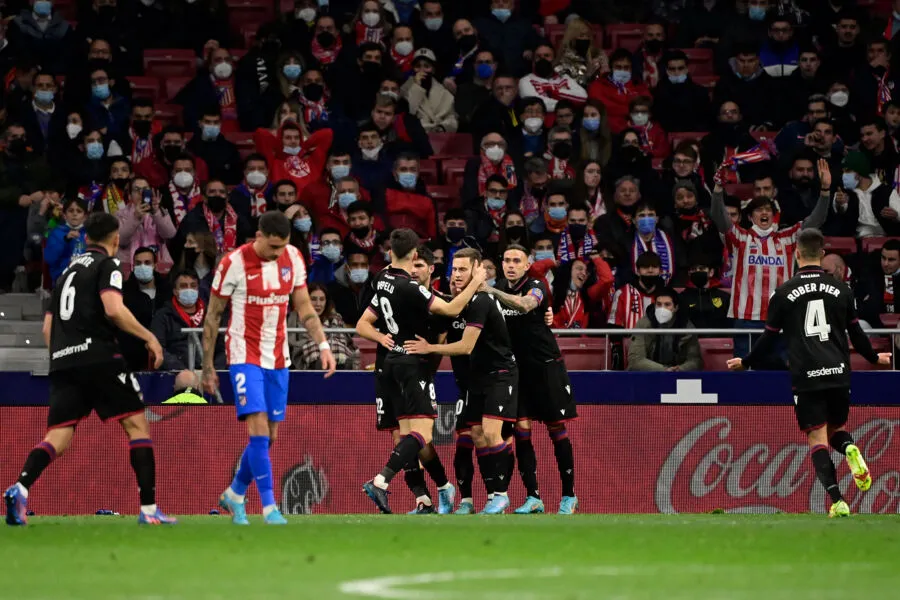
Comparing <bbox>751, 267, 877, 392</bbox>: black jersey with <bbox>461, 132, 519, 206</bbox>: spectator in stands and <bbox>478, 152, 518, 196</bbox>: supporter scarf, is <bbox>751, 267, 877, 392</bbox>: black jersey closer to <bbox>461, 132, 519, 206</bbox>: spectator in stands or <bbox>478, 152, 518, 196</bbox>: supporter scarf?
<bbox>461, 132, 519, 206</bbox>: spectator in stands

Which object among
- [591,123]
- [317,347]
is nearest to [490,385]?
[317,347]

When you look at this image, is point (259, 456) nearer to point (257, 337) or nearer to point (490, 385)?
point (257, 337)

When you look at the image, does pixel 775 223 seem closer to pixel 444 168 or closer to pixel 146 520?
pixel 444 168

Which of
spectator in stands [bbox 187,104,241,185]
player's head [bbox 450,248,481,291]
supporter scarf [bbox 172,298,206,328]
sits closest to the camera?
player's head [bbox 450,248,481,291]

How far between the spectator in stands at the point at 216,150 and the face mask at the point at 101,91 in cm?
126

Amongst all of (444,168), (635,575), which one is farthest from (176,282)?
(635,575)

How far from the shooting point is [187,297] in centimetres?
1734

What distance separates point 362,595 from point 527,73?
15.8m

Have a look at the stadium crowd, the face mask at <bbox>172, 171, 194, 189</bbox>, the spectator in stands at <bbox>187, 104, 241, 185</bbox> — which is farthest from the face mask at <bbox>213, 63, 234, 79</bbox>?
the face mask at <bbox>172, 171, 194, 189</bbox>

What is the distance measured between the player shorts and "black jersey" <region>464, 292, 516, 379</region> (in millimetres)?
3118

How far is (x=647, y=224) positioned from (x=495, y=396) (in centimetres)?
549

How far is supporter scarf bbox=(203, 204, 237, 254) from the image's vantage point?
19.2m

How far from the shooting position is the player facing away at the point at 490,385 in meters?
14.0

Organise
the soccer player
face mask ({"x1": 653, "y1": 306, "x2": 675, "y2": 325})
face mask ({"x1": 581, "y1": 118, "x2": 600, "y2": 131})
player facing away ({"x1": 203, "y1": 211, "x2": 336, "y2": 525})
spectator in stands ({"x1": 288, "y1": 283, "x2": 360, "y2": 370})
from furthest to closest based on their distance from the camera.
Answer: face mask ({"x1": 581, "y1": 118, "x2": 600, "y2": 131}) → face mask ({"x1": 653, "y1": 306, "x2": 675, "y2": 325}) → spectator in stands ({"x1": 288, "y1": 283, "x2": 360, "y2": 370}) → the soccer player → player facing away ({"x1": 203, "y1": 211, "x2": 336, "y2": 525})
